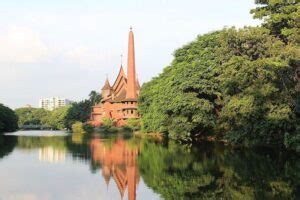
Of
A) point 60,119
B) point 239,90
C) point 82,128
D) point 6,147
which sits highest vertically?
point 60,119

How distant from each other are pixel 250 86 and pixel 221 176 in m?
12.5

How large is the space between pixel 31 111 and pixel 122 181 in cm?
15146

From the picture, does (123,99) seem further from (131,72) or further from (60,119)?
(60,119)

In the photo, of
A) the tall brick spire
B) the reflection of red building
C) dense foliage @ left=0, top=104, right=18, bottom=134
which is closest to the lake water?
the reflection of red building

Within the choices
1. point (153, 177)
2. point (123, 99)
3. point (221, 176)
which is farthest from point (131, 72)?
point (221, 176)

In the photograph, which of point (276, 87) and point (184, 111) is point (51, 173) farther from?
point (184, 111)

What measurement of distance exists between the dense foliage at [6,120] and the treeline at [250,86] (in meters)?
51.3

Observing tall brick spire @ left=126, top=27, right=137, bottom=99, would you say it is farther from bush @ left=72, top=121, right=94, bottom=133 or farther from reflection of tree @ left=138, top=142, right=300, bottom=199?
reflection of tree @ left=138, top=142, right=300, bottom=199

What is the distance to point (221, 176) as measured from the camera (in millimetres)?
19203

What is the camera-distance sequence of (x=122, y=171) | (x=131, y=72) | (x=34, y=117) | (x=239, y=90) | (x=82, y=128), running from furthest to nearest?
(x=34, y=117), (x=131, y=72), (x=82, y=128), (x=239, y=90), (x=122, y=171)

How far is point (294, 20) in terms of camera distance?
3061cm

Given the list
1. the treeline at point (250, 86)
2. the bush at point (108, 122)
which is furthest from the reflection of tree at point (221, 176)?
the bush at point (108, 122)

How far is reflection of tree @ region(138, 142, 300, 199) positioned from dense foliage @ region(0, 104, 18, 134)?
208 feet

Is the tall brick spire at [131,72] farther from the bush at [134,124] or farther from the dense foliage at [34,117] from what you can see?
the dense foliage at [34,117]
